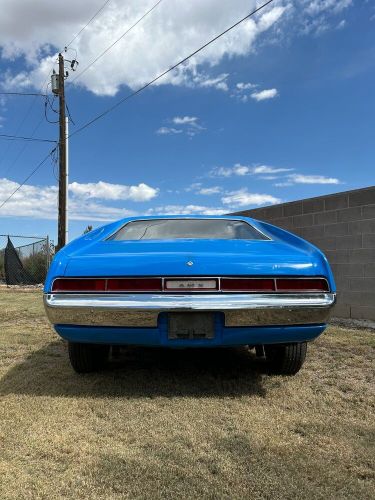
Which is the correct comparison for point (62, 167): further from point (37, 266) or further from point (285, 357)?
point (285, 357)

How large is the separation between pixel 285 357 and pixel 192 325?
3.30 ft

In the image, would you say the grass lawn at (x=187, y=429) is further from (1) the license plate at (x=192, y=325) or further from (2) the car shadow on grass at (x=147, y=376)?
(1) the license plate at (x=192, y=325)

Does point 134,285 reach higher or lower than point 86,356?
higher

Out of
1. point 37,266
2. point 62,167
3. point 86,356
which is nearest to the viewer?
point 86,356

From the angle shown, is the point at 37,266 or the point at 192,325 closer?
the point at 192,325

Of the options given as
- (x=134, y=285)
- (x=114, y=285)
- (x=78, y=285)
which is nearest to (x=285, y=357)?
(x=134, y=285)

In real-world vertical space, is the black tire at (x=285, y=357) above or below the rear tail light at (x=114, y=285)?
below

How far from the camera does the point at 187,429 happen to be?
269 cm

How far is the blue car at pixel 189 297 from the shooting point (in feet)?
9.89

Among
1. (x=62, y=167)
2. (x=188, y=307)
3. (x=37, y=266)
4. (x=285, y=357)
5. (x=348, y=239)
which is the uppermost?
(x=62, y=167)

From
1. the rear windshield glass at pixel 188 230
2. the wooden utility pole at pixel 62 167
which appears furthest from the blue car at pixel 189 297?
the wooden utility pole at pixel 62 167

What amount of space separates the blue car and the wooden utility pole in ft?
41.3

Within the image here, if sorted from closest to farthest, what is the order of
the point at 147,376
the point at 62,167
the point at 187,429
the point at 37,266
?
the point at 187,429 → the point at 147,376 → the point at 62,167 → the point at 37,266

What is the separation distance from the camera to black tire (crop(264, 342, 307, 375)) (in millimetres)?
3612
